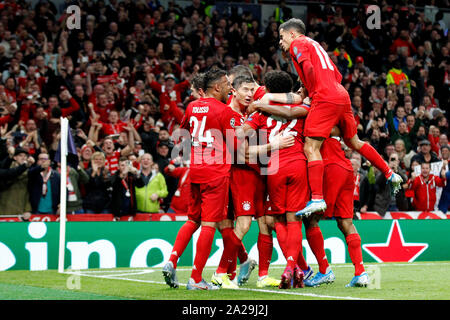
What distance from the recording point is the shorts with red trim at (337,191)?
8.05 meters

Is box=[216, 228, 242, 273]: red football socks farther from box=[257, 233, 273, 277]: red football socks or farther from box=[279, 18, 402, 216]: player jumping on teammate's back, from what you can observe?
box=[279, 18, 402, 216]: player jumping on teammate's back

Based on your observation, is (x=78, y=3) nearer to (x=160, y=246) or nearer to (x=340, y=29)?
(x=340, y=29)

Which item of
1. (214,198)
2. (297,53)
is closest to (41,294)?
(214,198)

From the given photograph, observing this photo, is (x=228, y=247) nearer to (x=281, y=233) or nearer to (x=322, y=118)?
(x=281, y=233)

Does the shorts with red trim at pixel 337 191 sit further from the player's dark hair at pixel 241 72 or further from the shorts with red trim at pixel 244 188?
the player's dark hair at pixel 241 72

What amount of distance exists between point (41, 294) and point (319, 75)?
359cm

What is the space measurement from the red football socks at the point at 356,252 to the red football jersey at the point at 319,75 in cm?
147

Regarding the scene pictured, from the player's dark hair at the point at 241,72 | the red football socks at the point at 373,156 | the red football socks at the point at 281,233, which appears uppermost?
the player's dark hair at the point at 241,72

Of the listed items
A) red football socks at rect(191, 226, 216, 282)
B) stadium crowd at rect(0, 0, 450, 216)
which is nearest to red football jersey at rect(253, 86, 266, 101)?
red football socks at rect(191, 226, 216, 282)

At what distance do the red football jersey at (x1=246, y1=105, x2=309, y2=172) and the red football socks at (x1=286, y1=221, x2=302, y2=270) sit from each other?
0.64 meters

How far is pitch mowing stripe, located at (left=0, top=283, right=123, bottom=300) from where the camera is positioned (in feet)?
23.3

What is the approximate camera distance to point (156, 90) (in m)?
16.7

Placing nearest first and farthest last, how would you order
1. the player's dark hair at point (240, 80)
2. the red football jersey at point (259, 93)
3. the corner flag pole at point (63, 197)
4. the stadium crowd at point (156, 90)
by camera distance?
the player's dark hair at point (240, 80) < the red football jersey at point (259, 93) < the corner flag pole at point (63, 197) < the stadium crowd at point (156, 90)

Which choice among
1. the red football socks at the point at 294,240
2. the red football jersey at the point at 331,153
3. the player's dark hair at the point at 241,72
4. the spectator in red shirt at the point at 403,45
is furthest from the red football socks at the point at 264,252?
the spectator in red shirt at the point at 403,45
